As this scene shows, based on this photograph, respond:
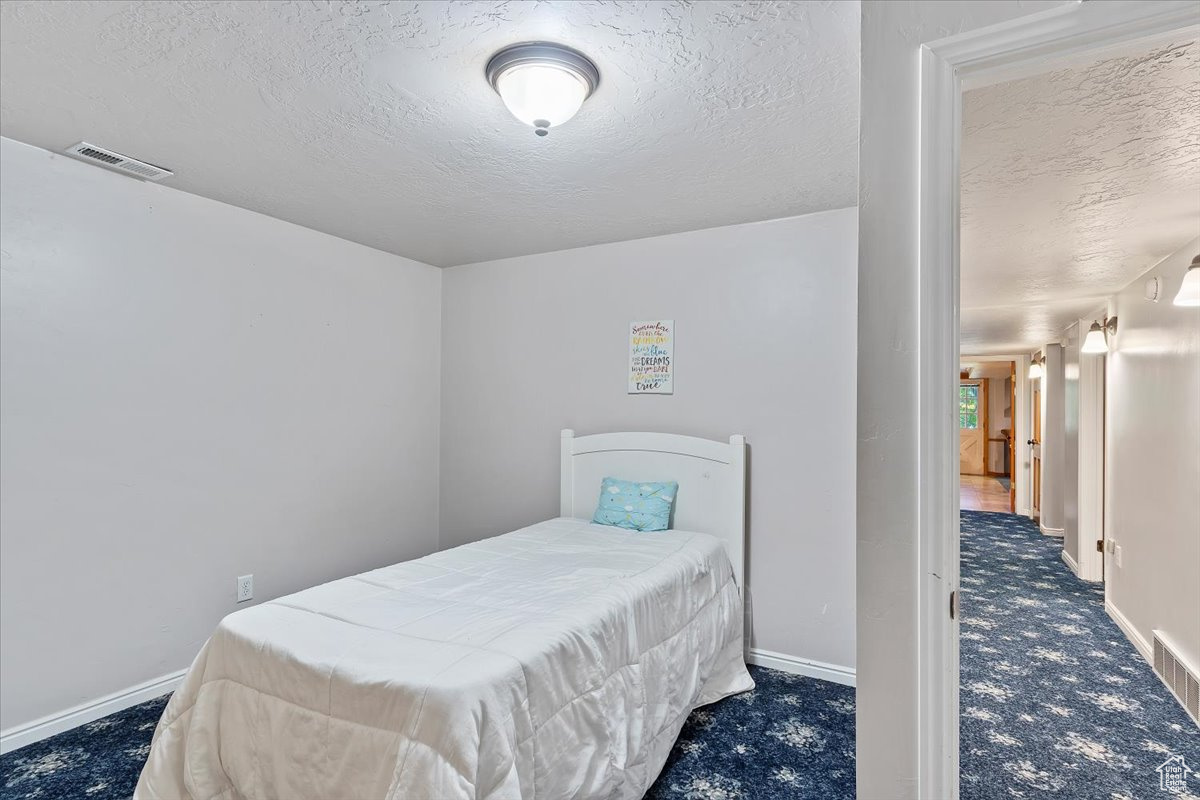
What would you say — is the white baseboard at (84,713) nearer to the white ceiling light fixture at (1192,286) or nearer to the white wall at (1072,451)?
the white ceiling light fixture at (1192,286)

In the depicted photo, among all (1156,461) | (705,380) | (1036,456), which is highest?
(705,380)

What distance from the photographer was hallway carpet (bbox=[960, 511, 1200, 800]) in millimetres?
2223

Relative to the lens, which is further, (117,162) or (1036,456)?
(1036,456)

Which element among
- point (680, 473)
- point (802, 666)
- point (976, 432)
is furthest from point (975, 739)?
point (976, 432)

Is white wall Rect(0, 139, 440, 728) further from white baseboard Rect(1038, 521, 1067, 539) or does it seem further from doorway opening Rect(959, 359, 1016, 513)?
doorway opening Rect(959, 359, 1016, 513)

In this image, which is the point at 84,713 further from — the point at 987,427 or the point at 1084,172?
the point at 987,427

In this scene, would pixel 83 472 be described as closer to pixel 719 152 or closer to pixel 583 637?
pixel 583 637

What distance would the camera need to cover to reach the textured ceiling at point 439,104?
1.61 m

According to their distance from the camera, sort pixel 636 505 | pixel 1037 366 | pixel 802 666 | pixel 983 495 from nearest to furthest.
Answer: pixel 802 666
pixel 636 505
pixel 1037 366
pixel 983 495

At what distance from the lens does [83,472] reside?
255 centimetres

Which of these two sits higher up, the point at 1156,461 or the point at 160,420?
the point at 160,420

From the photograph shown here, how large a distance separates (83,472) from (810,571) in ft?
10.7

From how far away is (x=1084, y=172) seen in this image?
232cm

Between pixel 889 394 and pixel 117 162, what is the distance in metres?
2.98
